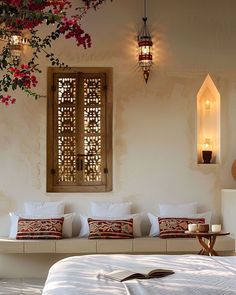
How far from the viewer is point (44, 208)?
24.1 feet

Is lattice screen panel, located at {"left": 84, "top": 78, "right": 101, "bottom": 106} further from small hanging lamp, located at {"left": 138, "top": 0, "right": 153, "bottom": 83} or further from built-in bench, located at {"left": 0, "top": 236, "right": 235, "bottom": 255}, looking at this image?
built-in bench, located at {"left": 0, "top": 236, "right": 235, "bottom": 255}

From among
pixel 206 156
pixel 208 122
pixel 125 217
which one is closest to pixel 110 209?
pixel 125 217

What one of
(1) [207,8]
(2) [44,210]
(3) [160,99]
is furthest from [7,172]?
(1) [207,8]

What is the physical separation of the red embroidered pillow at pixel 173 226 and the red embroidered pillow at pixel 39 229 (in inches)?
47.3

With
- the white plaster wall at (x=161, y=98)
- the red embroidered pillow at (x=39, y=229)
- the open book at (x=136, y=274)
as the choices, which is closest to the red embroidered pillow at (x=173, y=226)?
the white plaster wall at (x=161, y=98)

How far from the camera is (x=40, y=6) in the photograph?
2.09 meters

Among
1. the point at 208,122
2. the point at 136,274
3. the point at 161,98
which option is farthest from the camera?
the point at 208,122

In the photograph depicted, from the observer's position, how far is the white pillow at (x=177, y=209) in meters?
7.37

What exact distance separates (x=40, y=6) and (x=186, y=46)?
564 centimetres

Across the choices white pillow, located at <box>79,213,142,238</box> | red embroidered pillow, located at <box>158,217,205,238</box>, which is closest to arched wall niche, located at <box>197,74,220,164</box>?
red embroidered pillow, located at <box>158,217,205,238</box>

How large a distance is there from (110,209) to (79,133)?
1.04 m

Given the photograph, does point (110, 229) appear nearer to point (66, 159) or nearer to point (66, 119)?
point (66, 159)

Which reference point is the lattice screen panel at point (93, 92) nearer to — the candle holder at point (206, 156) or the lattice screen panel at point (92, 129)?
the lattice screen panel at point (92, 129)

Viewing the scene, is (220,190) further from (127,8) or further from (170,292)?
(170,292)
